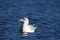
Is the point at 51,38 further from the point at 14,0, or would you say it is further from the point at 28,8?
the point at 14,0

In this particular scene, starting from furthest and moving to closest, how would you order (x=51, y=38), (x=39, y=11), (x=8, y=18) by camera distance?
1. (x=39, y=11)
2. (x=8, y=18)
3. (x=51, y=38)

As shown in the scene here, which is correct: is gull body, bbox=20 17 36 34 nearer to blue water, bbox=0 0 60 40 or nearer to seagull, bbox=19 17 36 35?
seagull, bbox=19 17 36 35

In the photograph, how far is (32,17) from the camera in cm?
1884

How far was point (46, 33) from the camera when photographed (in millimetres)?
15961

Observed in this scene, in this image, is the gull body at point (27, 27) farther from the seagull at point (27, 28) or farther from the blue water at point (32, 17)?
the blue water at point (32, 17)

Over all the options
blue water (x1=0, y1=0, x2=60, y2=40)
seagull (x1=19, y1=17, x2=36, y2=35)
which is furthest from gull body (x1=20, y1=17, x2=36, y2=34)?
blue water (x1=0, y1=0, x2=60, y2=40)

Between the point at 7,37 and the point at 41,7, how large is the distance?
6.50 metres

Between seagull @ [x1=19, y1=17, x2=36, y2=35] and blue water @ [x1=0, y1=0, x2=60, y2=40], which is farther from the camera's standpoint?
seagull @ [x1=19, y1=17, x2=36, y2=35]

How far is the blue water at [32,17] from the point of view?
1566 centimetres

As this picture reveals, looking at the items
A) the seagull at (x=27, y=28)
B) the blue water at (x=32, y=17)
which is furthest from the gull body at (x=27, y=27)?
the blue water at (x=32, y=17)

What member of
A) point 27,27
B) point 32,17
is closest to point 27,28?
point 27,27

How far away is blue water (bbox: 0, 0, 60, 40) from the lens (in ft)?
51.4

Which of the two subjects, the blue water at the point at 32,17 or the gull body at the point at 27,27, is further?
the gull body at the point at 27,27

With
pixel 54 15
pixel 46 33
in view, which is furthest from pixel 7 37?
pixel 54 15
